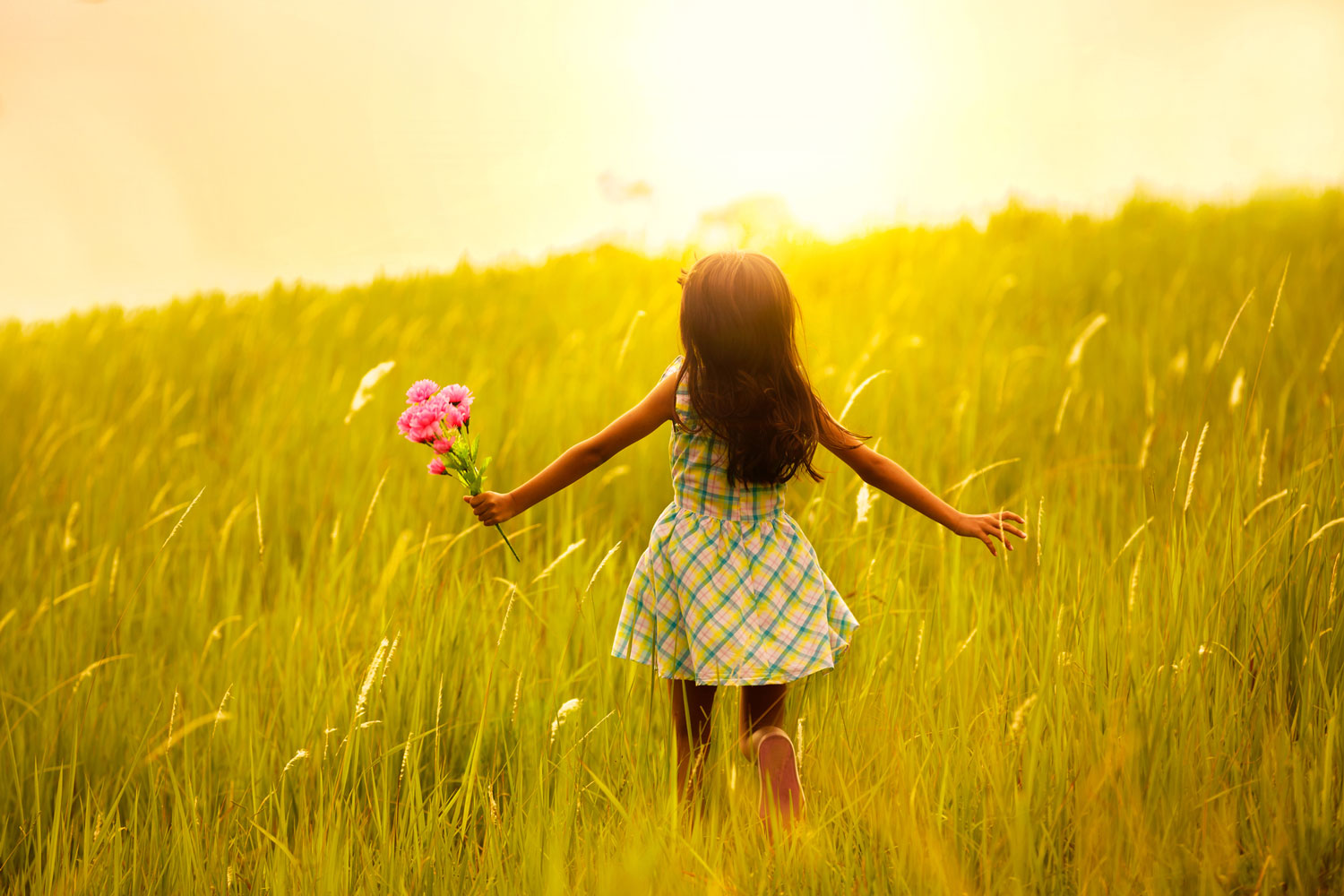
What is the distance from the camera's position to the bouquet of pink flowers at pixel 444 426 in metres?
1.73

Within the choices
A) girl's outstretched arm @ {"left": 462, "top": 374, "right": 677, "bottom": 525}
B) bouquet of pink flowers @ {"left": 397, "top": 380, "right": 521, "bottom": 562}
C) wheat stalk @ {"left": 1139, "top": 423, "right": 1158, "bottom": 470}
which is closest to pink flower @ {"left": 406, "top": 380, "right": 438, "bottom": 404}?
bouquet of pink flowers @ {"left": 397, "top": 380, "right": 521, "bottom": 562}

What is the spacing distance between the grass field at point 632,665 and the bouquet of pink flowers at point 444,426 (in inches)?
15.0

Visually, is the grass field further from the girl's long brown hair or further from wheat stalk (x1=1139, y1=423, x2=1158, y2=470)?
the girl's long brown hair

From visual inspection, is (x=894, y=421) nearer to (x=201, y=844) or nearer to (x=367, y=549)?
(x=367, y=549)

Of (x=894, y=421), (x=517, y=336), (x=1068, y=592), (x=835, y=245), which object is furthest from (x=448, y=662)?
(x=835, y=245)

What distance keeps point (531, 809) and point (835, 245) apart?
6761 mm

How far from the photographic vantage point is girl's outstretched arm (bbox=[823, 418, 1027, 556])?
1997 millimetres

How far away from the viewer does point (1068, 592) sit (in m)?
2.52

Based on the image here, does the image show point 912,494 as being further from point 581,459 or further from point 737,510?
point 581,459

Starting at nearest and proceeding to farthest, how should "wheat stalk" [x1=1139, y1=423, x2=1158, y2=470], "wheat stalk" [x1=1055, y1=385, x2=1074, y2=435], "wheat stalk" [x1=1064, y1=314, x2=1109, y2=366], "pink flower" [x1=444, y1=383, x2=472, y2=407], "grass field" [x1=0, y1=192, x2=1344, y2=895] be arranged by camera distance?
1. "grass field" [x1=0, y1=192, x2=1344, y2=895]
2. "pink flower" [x1=444, y1=383, x2=472, y2=407]
3. "wheat stalk" [x1=1139, y1=423, x2=1158, y2=470]
4. "wheat stalk" [x1=1055, y1=385, x2=1074, y2=435]
5. "wheat stalk" [x1=1064, y1=314, x2=1109, y2=366]

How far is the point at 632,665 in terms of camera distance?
7.59ft

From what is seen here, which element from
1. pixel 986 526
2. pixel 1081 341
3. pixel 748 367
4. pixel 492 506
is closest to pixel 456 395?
pixel 492 506

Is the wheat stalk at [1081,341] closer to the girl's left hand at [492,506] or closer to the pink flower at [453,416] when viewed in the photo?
the girl's left hand at [492,506]

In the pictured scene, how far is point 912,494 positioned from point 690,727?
760 mm
